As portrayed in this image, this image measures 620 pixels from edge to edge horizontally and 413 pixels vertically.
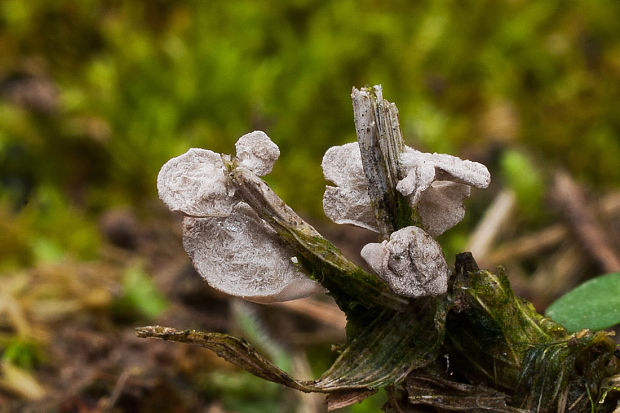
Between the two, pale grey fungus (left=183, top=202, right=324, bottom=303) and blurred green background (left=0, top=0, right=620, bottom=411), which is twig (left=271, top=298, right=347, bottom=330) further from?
pale grey fungus (left=183, top=202, right=324, bottom=303)

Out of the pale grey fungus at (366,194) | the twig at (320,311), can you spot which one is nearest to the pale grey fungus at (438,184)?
the pale grey fungus at (366,194)

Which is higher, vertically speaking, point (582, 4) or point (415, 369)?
point (582, 4)

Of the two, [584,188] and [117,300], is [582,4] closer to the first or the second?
[584,188]

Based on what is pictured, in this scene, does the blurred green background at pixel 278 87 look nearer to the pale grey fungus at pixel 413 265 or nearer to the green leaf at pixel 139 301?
the green leaf at pixel 139 301

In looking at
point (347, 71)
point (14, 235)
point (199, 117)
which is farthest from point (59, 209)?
point (347, 71)

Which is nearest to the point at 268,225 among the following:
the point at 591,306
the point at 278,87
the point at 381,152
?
the point at 381,152

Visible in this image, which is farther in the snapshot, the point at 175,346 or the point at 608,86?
Answer: the point at 608,86
